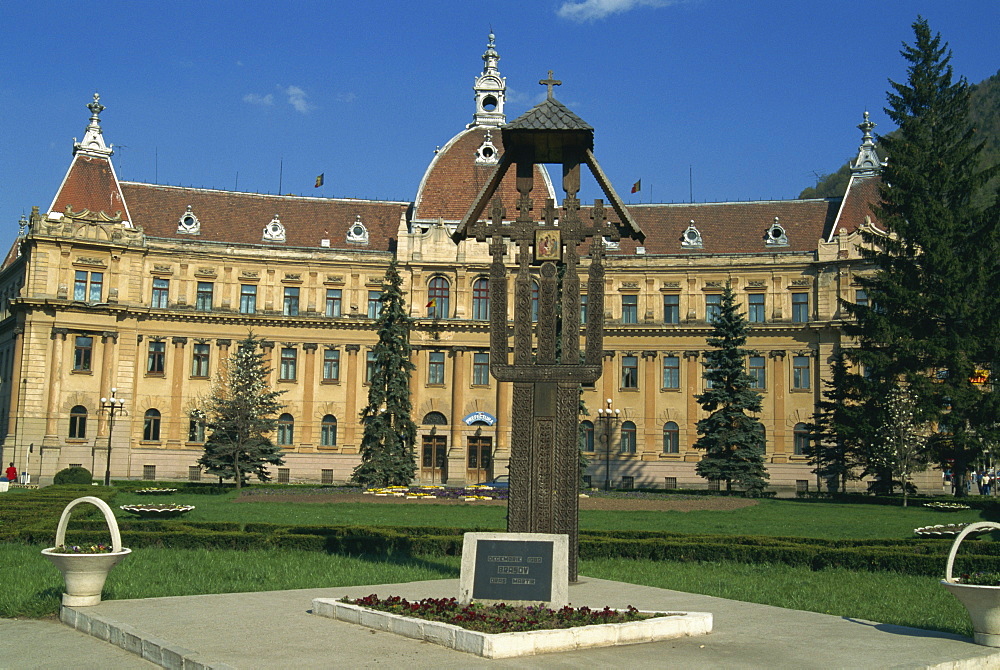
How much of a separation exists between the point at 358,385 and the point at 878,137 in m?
32.0

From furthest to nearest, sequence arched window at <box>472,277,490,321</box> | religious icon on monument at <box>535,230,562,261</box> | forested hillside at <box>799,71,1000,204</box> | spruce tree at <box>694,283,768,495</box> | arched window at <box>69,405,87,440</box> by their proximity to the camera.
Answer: forested hillside at <box>799,71,1000,204</box>
arched window at <box>472,277,490,321</box>
arched window at <box>69,405,87,440</box>
spruce tree at <box>694,283,768,495</box>
religious icon on monument at <box>535,230,562,261</box>

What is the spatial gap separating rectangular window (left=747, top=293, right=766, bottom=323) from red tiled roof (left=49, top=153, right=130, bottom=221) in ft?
122

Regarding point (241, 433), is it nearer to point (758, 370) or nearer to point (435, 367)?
point (435, 367)

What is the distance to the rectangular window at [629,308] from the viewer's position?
62.1 m

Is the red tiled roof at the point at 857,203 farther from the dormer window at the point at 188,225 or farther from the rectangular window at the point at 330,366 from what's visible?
the dormer window at the point at 188,225

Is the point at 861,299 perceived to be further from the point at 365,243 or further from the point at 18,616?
the point at 18,616

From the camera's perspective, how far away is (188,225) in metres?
61.0

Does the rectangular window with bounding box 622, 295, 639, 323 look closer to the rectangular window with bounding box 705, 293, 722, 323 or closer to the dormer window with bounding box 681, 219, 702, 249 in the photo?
the rectangular window with bounding box 705, 293, 722, 323

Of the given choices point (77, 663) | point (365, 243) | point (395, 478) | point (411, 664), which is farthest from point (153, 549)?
point (365, 243)

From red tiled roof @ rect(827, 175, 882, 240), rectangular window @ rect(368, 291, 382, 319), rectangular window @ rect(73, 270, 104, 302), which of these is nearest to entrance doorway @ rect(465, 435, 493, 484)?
rectangular window @ rect(368, 291, 382, 319)

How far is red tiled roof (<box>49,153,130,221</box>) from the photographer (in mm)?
58938

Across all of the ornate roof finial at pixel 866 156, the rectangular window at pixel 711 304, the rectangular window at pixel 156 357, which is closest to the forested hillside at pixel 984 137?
the ornate roof finial at pixel 866 156

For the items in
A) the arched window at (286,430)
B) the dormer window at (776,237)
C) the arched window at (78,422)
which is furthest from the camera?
the dormer window at (776,237)

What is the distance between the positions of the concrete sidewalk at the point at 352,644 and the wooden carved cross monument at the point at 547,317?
79.8 inches
